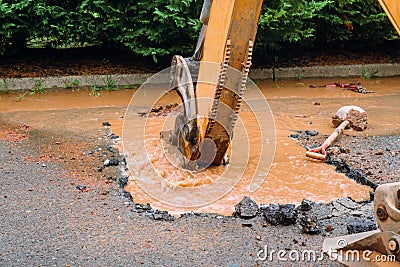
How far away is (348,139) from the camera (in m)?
5.54

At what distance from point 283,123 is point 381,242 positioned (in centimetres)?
386

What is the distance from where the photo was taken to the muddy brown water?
4152 millimetres

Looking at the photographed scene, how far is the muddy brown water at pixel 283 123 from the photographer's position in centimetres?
415

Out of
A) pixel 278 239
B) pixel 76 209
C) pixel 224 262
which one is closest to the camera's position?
pixel 224 262

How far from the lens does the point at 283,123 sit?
20.7 feet

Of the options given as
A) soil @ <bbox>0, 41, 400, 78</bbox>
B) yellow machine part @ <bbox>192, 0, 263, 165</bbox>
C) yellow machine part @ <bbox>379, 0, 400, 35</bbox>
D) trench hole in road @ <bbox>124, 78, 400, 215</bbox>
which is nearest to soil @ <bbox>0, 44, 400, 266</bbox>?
trench hole in road @ <bbox>124, 78, 400, 215</bbox>

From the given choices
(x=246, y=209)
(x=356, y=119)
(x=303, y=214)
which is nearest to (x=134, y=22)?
(x=356, y=119)

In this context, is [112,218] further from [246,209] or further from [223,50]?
[223,50]

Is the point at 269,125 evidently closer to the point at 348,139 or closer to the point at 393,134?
the point at 348,139

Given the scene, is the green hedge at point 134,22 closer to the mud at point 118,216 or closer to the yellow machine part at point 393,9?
the mud at point 118,216

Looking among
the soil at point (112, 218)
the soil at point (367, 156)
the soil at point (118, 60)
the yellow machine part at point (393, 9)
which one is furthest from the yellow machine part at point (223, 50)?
the soil at point (118, 60)

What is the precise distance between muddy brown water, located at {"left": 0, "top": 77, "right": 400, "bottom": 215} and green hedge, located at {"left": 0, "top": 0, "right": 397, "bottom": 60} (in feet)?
3.36

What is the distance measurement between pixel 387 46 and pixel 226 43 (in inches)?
313

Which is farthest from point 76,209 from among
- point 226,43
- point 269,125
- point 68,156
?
point 269,125
